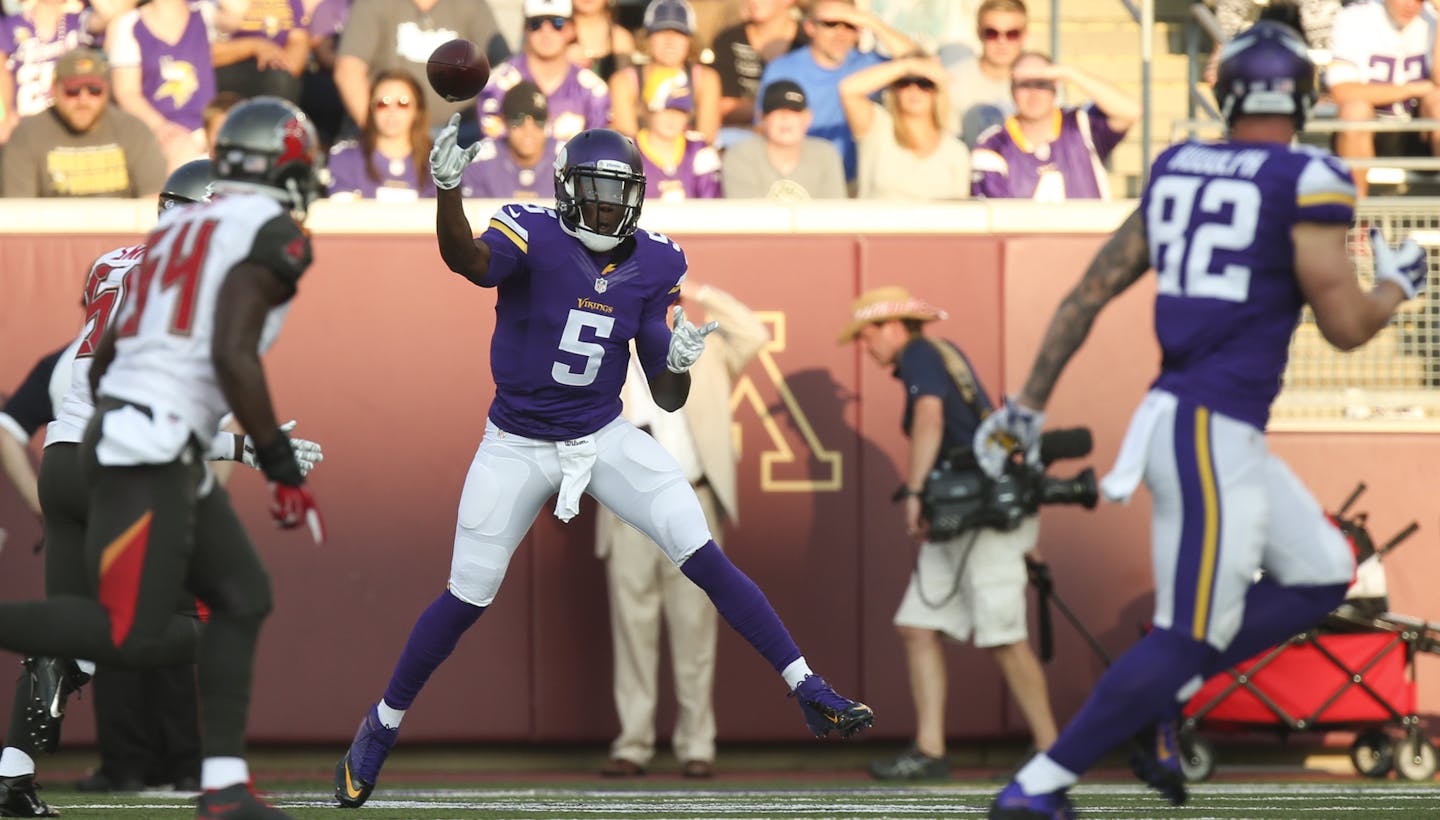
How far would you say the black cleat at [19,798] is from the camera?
5633mm

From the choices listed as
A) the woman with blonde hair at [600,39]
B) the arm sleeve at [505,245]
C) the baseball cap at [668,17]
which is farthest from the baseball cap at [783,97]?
the arm sleeve at [505,245]

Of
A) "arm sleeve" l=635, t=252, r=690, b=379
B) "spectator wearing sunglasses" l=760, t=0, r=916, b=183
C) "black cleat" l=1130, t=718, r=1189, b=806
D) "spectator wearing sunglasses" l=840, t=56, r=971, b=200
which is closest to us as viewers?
"black cleat" l=1130, t=718, r=1189, b=806

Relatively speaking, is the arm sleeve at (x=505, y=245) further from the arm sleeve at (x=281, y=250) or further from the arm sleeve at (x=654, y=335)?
the arm sleeve at (x=281, y=250)

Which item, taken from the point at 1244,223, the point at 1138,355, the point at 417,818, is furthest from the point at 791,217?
the point at 1244,223

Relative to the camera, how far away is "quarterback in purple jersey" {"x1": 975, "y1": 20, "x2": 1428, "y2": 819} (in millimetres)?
4316

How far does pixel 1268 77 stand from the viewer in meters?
4.57

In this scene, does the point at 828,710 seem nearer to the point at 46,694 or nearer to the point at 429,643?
the point at 429,643

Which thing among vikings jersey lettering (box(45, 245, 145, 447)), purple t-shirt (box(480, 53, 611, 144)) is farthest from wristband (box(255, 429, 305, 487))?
purple t-shirt (box(480, 53, 611, 144))

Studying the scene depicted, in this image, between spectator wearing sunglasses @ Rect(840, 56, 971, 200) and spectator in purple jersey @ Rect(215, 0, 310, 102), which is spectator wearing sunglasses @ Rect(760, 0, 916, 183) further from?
spectator in purple jersey @ Rect(215, 0, 310, 102)

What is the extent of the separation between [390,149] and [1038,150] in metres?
2.92

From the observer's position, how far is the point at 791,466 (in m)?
8.90

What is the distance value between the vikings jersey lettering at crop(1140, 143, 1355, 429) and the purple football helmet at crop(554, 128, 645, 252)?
183 centimetres

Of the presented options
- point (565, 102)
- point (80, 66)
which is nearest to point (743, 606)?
point (565, 102)

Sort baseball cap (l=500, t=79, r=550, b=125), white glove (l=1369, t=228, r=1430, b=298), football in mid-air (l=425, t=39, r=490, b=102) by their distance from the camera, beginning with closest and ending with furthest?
1. white glove (l=1369, t=228, r=1430, b=298)
2. football in mid-air (l=425, t=39, r=490, b=102)
3. baseball cap (l=500, t=79, r=550, b=125)
